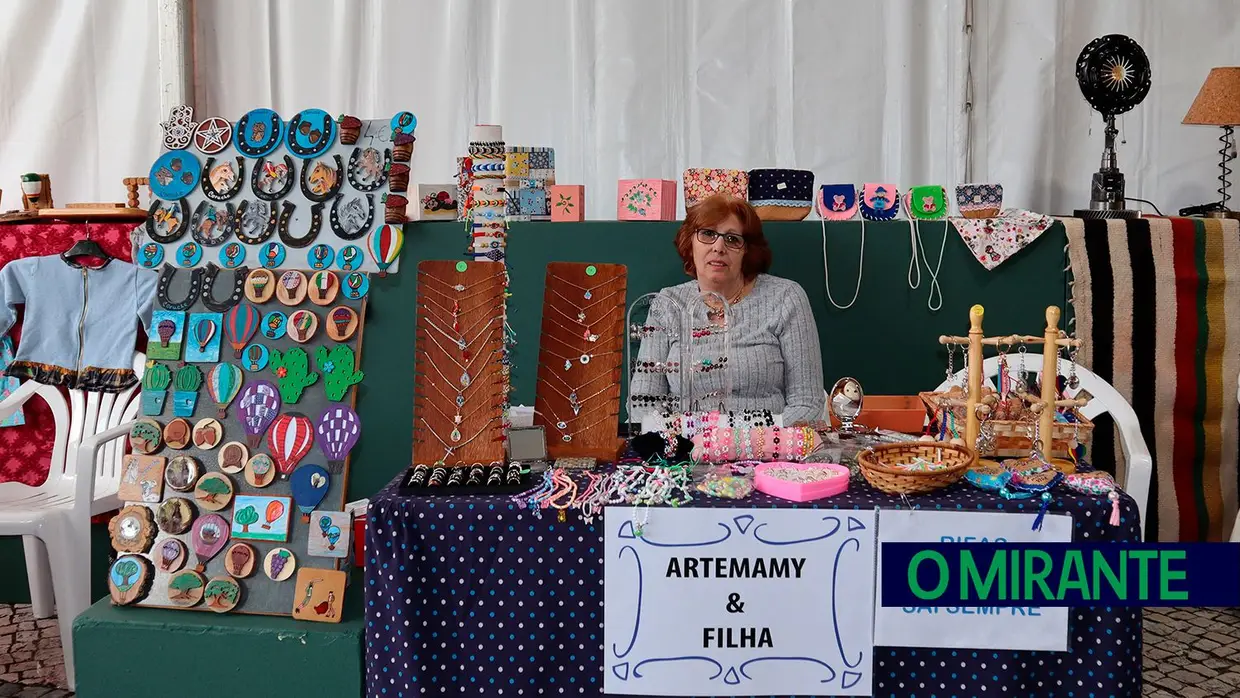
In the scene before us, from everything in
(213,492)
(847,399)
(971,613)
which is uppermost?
(847,399)

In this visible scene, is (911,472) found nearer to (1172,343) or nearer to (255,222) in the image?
(255,222)

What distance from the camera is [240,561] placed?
7.62 feet

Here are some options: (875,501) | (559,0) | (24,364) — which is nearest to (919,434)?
(875,501)

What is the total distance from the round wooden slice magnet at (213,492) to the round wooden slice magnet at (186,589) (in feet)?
0.53

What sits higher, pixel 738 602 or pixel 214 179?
pixel 214 179

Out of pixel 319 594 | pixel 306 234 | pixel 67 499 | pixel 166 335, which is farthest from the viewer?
pixel 67 499

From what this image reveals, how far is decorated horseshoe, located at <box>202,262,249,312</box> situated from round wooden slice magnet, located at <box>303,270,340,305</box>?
0.57 feet

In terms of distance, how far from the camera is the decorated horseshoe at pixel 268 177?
8.48ft

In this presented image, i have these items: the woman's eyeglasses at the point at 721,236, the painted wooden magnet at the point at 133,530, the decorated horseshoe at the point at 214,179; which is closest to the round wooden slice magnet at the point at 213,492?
the painted wooden magnet at the point at 133,530

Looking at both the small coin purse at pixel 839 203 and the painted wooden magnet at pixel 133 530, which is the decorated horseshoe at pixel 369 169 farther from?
the small coin purse at pixel 839 203

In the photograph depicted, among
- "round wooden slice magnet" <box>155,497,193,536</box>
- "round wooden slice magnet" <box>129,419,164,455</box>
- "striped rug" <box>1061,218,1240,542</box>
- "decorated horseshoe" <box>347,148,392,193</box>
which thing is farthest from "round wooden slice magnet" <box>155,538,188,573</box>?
"striped rug" <box>1061,218,1240,542</box>

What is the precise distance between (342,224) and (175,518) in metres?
0.83

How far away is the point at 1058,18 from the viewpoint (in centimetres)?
360

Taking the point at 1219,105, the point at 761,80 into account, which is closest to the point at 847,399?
the point at 761,80
